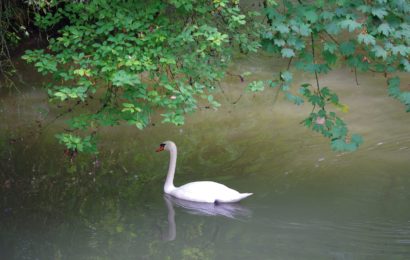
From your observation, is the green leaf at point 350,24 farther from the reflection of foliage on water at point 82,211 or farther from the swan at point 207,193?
the swan at point 207,193

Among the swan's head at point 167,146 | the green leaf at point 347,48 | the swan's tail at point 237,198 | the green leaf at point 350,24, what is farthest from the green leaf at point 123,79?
the swan's head at point 167,146

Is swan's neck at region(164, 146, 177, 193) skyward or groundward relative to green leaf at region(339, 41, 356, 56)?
groundward

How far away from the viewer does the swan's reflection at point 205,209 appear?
7938mm

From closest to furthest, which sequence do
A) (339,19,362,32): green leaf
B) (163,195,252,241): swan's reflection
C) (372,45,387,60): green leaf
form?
1. (339,19,362,32): green leaf
2. (372,45,387,60): green leaf
3. (163,195,252,241): swan's reflection

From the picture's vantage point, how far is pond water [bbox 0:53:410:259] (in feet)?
22.9

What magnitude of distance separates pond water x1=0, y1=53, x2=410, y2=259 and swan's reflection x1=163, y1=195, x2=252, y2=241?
0.02 metres

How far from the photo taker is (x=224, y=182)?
29.2ft

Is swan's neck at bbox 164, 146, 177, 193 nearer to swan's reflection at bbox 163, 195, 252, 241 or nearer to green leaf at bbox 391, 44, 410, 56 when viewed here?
swan's reflection at bbox 163, 195, 252, 241

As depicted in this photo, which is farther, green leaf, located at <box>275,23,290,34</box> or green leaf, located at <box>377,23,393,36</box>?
green leaf, located at <box>275,23,290,34</box>

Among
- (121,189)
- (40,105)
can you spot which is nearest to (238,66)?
(40,105)

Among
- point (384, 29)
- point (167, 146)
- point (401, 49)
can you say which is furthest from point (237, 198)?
point (384, 29)

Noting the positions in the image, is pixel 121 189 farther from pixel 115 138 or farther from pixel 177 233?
pixel 115 138

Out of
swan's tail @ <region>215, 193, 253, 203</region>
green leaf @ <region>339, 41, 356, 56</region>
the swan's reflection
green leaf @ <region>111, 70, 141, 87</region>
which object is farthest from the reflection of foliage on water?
green leaf @ <region>339, 41, 356, 56</region>

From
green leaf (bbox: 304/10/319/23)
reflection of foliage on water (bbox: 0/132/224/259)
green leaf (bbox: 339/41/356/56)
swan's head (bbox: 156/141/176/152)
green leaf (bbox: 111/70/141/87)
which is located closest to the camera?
green leaf (bbox: 304/10/319/23)
